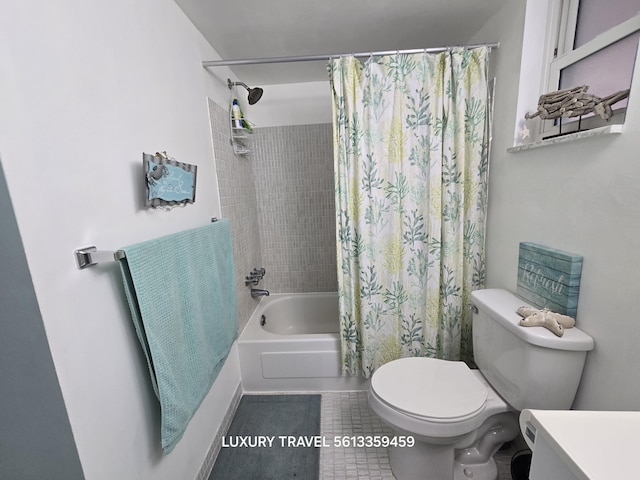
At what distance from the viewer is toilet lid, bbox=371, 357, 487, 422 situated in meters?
1.04

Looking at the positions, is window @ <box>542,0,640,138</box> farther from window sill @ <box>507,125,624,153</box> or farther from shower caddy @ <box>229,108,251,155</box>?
shower caddy @ <box>229,108,251,155</box>

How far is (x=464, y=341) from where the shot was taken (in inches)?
64.6

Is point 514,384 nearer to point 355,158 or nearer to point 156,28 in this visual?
point 355,158

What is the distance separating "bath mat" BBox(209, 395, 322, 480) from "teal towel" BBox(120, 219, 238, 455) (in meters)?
0.52

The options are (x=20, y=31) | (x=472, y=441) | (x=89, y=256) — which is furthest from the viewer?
(x=472, y=441)

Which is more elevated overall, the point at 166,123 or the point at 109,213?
the point at 166,123

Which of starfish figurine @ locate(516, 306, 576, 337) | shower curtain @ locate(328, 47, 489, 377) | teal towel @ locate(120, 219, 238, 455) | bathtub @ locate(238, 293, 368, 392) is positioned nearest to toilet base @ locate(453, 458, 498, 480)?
shower curtain @ locate(328, 47, 489, 377)

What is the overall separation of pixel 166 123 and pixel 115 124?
0.98 ft

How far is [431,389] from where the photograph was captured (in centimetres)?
114

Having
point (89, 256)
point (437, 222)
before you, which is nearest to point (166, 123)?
point (89, 256)

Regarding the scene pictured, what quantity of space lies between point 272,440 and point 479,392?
110 cm

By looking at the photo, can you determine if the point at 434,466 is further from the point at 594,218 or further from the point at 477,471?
the point at 594,218

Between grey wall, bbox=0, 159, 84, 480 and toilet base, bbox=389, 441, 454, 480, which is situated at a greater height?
grey wall, bbox=0, 159, 84, 480

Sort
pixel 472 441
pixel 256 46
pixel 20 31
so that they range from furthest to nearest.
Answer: pixel 256 46
pixel 472 441
pixel 20 31
